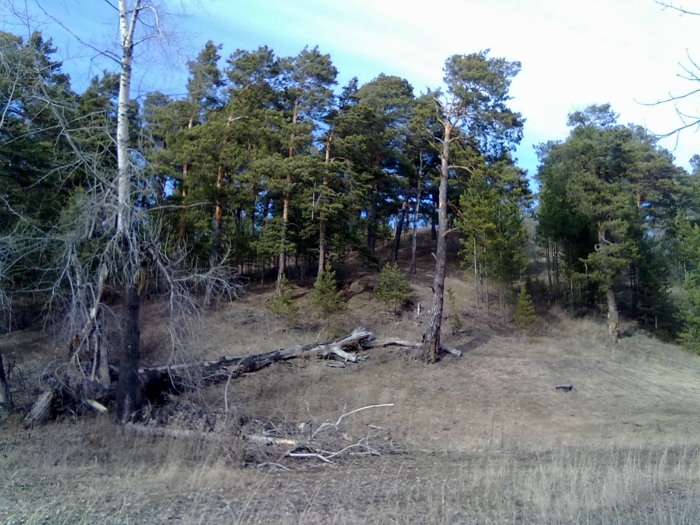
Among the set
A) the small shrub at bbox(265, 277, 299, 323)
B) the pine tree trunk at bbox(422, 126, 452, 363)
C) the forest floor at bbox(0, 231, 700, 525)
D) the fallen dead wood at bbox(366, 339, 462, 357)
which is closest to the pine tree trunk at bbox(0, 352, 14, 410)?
the forest floor at bbox(0, 231, 700, 525)

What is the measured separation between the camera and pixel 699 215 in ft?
121

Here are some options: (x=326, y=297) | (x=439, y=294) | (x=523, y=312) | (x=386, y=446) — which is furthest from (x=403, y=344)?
(x=386, y=446)

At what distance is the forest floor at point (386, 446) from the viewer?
6301 mm

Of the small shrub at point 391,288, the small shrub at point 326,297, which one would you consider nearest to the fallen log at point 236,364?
the small shrub at point 326,297

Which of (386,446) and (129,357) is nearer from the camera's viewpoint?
(129,357)

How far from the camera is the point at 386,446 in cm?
1185

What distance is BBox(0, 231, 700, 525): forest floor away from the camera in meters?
6.30

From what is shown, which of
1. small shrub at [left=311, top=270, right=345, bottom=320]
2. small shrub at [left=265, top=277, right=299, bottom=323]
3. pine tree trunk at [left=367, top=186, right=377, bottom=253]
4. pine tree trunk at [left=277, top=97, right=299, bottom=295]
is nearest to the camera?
small shrub at [left=265, top=277, right=299, bottom=323]

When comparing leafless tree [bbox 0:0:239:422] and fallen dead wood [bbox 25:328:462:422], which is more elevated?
leafless tree [bbox 0:0:239:422]

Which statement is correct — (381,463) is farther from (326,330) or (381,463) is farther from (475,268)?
(475,268)

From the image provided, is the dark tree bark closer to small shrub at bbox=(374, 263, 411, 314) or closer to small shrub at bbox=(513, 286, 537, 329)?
small shrub at bbox=(374, 263, 411, 314)

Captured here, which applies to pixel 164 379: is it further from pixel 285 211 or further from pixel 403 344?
pixel 285 211

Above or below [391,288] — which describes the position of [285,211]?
above

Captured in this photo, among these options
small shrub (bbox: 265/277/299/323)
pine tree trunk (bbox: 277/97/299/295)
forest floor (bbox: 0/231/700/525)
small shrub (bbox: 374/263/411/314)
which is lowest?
forest floor (bbox: 0/231/700/525)
